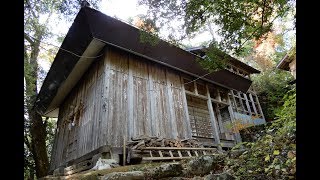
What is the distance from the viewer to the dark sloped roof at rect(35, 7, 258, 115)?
853 cm

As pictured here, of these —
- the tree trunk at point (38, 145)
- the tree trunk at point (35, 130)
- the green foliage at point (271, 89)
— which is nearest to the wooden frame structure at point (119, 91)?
the tree trunk at point (35, 130)

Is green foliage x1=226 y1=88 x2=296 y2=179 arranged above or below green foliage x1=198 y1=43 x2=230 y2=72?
below

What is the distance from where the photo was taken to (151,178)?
193 inches

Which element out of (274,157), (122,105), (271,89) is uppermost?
(271,89)

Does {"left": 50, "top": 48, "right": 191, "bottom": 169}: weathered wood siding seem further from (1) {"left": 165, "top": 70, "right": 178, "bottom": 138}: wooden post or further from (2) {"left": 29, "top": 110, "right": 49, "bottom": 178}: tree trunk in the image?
(2) {"left": 29, "top": 110, "right": 49, "bottom": 178}: tree trunk

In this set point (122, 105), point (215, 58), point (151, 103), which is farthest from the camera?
point (151, 103)

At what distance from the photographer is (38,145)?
15.6 m

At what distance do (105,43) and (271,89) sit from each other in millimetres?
17745

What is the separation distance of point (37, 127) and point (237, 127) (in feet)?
44.2

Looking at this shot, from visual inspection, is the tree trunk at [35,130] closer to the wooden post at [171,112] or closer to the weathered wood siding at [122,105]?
the weathered wood siding at [122,105]

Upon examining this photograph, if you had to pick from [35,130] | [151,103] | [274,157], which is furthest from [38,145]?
[274,157]

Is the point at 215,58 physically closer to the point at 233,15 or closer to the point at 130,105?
the point at 233,15

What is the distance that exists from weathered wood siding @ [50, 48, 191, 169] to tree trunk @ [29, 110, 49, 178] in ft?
11.7

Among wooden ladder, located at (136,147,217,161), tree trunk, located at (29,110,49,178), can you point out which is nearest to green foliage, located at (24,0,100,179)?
tree trunk, located at (29,110,49,178)
